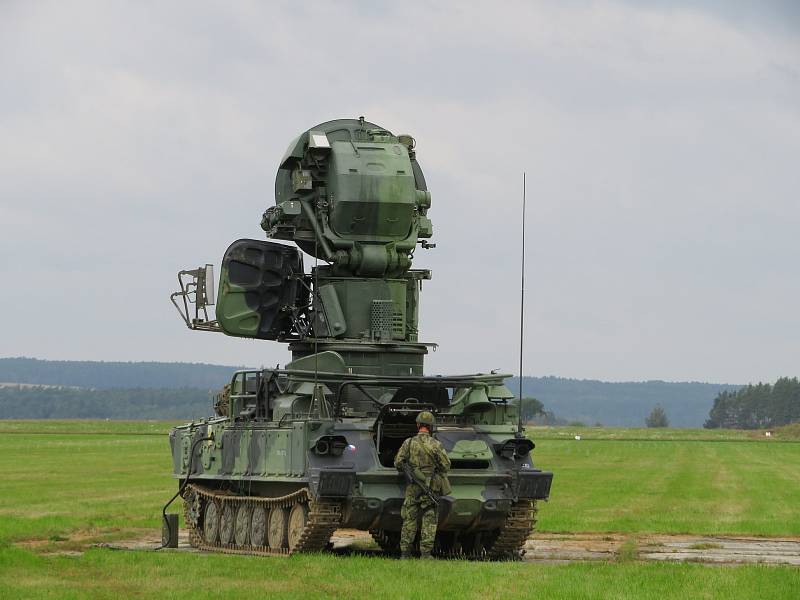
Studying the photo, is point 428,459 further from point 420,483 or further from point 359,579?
point 359,579

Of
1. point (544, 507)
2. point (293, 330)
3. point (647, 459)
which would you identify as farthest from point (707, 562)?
point (647, 459)

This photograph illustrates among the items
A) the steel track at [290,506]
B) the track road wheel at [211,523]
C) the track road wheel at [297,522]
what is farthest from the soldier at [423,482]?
the track road wheel at [211,523]

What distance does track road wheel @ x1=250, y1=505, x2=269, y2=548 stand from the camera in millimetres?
23922

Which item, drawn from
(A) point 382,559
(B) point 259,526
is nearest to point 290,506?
(B) point 259,526

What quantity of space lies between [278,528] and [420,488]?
2.62 meters

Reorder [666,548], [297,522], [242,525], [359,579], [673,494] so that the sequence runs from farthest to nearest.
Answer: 1. [673,494]
2. [666,548]
3. [242,525]
4. [297,522]
5. [359,579]

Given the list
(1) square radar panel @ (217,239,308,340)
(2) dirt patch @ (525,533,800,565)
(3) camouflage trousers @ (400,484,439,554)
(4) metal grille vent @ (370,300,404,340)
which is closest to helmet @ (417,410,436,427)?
(3) camouflage trousers @ (400,484,439,554)

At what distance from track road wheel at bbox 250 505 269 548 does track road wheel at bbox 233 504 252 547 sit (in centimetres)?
14

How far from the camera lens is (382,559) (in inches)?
832

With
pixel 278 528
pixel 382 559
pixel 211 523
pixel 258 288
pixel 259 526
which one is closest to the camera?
pixel 382 559

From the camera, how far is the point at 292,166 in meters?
27.5

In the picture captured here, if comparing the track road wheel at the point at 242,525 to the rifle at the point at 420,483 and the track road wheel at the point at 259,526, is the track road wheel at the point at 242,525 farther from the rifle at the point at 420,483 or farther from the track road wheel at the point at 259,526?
the rifle at the point at 420,483

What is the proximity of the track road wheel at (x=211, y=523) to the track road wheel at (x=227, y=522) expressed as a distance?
204 mm

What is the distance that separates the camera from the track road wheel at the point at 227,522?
82.7 feet
